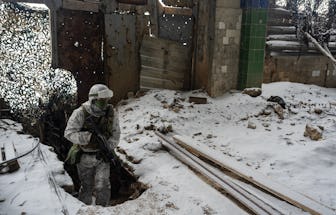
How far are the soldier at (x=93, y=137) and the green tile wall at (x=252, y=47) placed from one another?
3827mm

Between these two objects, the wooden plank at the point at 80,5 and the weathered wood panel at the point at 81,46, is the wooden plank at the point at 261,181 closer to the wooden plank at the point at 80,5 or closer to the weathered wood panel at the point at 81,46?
the weathered wood panel at the point at 81,46

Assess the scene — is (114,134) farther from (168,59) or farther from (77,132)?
(168,59)

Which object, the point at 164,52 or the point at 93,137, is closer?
the point at 93,137

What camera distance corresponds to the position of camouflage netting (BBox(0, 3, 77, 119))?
6.19 metres

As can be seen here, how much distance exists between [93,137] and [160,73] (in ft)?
11.8

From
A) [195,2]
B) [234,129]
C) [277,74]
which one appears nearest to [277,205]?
[234,129]

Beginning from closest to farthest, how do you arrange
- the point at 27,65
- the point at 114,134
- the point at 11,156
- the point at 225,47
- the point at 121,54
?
the point at 11,156, the point at 114,134, the point at 27,65, the point at 225,47, the point at 121,54

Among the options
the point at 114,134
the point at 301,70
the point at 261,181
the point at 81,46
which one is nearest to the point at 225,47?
the point at 81,46

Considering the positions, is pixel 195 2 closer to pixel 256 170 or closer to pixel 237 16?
pixel 237 16

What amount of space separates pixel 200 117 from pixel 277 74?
13.2ft

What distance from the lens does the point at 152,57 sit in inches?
300

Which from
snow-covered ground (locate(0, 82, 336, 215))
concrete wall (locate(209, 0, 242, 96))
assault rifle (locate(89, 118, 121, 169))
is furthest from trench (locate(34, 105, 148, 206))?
concrete wall (locate(209, 0, 242, 96))

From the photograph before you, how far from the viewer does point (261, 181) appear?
13.1ft

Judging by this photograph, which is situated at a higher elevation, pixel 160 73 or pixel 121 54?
pixel 121 54
